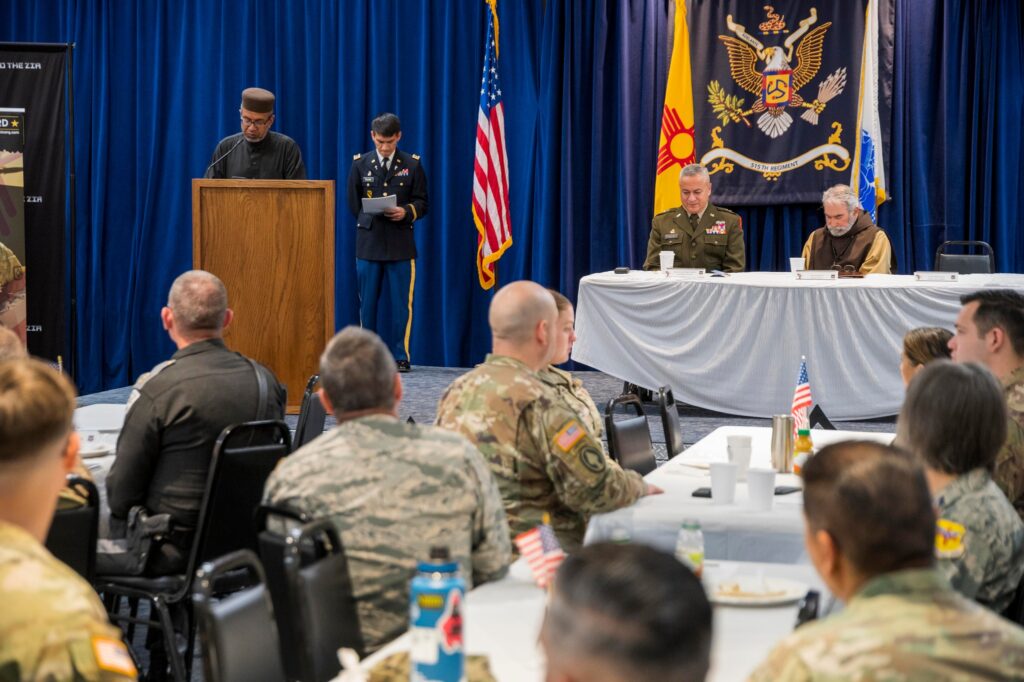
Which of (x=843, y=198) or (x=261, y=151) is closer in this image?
(x=261, y=151)

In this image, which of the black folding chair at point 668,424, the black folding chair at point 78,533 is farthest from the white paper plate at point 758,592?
the black folding chair at point 668,424

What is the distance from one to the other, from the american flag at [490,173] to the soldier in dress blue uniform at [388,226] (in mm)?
597

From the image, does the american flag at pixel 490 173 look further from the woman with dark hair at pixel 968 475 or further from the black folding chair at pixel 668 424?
the woman with dark hair at pixel 968 475

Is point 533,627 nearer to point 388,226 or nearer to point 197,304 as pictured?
point 197,304

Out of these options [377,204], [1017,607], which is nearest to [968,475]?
[1017,607]

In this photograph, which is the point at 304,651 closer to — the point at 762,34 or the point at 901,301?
the point at 901,301

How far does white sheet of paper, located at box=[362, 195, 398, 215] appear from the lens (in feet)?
30.4

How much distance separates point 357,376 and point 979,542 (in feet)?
4.19

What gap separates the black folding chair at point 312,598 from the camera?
2.17m

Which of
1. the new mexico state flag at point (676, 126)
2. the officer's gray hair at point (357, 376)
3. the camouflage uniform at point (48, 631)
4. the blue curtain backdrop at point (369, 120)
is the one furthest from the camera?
the blue curtain backdrop at point (369, 120)

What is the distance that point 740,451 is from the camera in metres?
3.60

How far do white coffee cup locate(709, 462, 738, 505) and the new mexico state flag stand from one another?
22.4 ft

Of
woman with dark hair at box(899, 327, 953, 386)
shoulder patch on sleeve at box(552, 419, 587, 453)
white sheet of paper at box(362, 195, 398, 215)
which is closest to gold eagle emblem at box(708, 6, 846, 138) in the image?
white sheet of paper at box(362, 195, 398, 215)

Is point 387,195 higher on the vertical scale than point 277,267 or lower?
higher
